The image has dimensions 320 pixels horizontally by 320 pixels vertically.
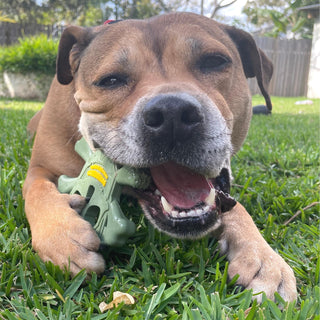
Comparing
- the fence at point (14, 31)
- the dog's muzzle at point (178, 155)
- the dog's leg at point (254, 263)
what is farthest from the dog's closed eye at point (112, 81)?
the fence at point (14, 31)

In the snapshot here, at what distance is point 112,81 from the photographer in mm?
2307

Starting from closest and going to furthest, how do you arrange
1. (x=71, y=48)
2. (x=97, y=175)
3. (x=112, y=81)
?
(x=97, y=175), (x=112, y=81), (x=71, y=48)

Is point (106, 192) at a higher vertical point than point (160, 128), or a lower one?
lower

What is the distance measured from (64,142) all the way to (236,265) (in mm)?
1614

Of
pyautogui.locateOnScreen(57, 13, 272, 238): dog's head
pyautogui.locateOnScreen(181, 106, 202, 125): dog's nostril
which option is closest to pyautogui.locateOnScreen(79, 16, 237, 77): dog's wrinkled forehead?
pyautogui.locateOnScreen(57, 13, 272, 238): dog's head

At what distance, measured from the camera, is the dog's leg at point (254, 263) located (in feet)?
5.28

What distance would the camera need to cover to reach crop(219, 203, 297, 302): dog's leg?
1.61m

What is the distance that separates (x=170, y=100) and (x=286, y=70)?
43.8 ft

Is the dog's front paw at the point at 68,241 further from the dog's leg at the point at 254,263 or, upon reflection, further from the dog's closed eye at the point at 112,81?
the dog's closed eye at the point at 112,81

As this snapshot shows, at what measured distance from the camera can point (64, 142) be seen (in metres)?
2.79

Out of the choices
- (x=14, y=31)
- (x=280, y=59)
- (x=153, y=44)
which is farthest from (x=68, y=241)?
(x=14, y=31)

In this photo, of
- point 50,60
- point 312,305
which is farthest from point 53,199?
point 50,60

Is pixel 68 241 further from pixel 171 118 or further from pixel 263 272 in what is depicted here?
pixel 263 272

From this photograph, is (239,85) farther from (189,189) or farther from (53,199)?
(53,199)
